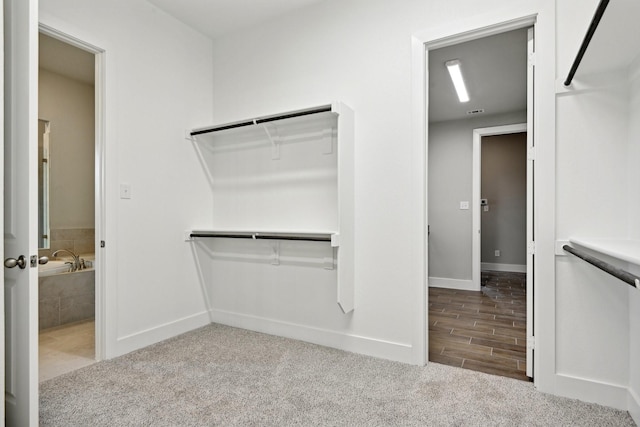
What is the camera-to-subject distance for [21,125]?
1572mm

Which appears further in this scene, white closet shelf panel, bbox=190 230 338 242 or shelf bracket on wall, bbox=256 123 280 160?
shelf bracket on wall, bbox=256 123 280 160

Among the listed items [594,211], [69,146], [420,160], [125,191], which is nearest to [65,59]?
[69,146]

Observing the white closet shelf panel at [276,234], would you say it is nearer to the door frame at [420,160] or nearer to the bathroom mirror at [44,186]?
the door frame at [420,160]

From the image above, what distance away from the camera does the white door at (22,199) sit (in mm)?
1556

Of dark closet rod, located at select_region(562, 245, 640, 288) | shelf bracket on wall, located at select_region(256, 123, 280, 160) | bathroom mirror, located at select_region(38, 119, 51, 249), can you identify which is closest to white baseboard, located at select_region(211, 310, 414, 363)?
dark closet rod, located at select_region(562, 245, 640, 288)

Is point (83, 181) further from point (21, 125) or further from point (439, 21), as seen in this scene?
point (439, 21)

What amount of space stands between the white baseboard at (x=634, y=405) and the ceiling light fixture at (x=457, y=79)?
9.10 ft

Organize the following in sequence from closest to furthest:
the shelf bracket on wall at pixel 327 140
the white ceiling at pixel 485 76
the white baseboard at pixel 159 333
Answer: the white baseboard at pixel 159 333 < the shelf bracket on wall at pixel 327 140 < the white ceiling at pixel 485 76

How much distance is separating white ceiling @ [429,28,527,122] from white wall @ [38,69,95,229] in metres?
4.00

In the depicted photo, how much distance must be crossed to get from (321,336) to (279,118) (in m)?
1.71

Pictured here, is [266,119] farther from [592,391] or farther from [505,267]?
[505,267]

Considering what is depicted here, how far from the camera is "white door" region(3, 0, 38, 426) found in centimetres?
156

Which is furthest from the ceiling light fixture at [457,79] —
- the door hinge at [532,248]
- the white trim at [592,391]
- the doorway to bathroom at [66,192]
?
the doorway to bathroom at [66,192]

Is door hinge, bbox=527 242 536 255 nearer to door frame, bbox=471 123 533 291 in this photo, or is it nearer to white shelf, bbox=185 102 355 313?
white shelf, bbox=185 102 355 313
